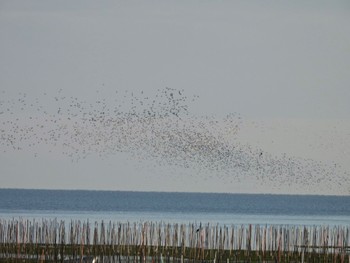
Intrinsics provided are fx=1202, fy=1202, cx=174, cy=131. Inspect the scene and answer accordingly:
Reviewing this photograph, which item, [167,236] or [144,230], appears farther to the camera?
[167,236]

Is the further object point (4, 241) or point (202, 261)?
point (4, 241)

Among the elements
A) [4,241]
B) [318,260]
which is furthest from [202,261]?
[4,241]

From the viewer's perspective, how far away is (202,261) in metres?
26.3

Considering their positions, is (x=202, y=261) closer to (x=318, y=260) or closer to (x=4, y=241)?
(x=318, y=260)

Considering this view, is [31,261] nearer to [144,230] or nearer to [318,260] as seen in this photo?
[144,230]

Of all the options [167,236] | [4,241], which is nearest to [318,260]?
[167,236]

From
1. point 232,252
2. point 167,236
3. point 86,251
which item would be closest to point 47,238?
point 86,251

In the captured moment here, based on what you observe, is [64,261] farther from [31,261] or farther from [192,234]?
[192,234]

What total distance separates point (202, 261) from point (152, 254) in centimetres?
127

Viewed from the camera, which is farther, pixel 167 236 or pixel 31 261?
pixel 167 236

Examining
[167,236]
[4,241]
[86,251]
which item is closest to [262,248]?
[167,236]

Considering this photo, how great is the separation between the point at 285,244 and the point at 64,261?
19.7 ft

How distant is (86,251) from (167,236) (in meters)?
1.89

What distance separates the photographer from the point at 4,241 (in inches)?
1118
